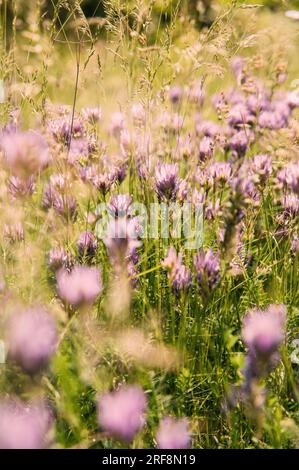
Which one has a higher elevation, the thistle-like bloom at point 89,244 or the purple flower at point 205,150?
the purple flower at point 205,150

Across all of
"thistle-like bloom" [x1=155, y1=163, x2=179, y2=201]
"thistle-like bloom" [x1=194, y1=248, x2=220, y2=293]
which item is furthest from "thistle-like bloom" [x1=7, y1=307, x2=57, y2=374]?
"thistle-like bloom" [x1=155, y1=163, x2=179, y2=201]

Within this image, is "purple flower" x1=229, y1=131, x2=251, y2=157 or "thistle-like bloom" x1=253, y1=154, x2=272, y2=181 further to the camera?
"purple flower" x1=229, y1=131, x2=251, y2=157

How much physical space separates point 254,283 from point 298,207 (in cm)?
23

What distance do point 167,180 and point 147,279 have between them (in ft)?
0.76

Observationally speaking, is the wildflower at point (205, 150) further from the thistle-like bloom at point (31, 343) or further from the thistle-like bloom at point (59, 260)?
the thistle-like bloom at point (31, 343)

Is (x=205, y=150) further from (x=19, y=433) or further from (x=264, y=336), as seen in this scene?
(x=19, y=433)

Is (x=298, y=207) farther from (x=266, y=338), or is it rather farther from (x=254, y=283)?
(x=266, y=338)

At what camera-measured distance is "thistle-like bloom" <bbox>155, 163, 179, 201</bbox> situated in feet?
4.50

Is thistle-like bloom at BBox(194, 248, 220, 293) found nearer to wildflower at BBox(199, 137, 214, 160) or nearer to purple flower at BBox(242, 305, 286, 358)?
purple flower at BBox(242, 305, 286, 358)

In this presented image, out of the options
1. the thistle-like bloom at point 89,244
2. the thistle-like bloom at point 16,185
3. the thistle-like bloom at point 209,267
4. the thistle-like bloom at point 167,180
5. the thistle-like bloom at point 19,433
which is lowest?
the thistle-like bloom at point 19,433

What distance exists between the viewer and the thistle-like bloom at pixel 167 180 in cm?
137

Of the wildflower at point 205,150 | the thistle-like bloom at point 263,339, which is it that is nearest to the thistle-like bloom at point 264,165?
the wildflower at point 205,150
